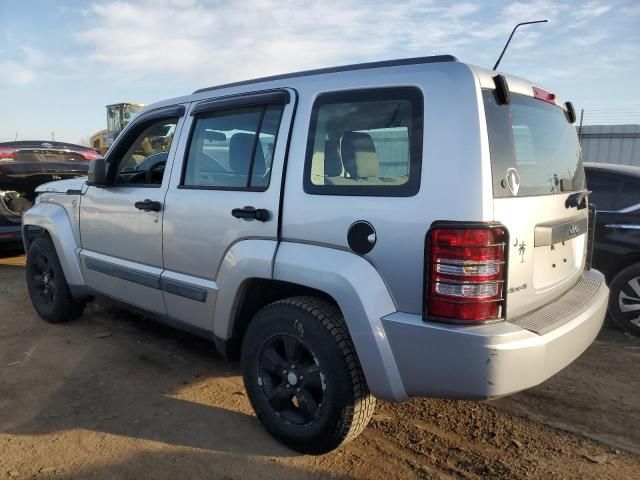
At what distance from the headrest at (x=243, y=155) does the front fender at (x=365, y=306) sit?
746 millimetres

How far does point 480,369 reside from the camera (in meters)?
2.08

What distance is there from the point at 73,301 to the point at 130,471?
2424 millimetres

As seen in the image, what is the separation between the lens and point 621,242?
15.0 feet

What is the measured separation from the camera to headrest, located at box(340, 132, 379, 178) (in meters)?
2.50

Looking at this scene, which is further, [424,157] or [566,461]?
[566,461]

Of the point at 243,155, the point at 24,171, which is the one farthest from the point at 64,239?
the point at 24,171

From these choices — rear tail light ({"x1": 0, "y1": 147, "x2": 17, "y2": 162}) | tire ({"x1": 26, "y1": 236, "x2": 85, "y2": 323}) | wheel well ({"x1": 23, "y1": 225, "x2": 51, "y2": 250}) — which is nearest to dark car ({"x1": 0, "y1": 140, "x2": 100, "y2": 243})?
rear tail light ({"x1": 0, "y1": 147, "x2": 17, "y2": 162})

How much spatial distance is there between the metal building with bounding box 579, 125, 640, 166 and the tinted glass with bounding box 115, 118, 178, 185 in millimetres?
11785

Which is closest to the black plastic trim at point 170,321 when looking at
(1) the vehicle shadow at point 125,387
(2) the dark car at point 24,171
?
(1) the vehicle shadow at point 125,387

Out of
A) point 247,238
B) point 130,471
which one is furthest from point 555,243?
point 130,471

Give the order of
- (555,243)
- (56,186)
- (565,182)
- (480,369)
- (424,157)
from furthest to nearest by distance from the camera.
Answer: (56,186) < (565,182) < (555,243) < (424,157) < (480,369)

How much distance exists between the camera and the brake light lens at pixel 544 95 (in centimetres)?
275

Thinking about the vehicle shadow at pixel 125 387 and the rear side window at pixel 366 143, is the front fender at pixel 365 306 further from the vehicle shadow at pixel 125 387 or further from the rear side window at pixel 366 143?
the vehicle shadow at pixel 125 387

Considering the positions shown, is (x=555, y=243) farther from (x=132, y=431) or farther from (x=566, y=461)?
(x=132, y=431)
